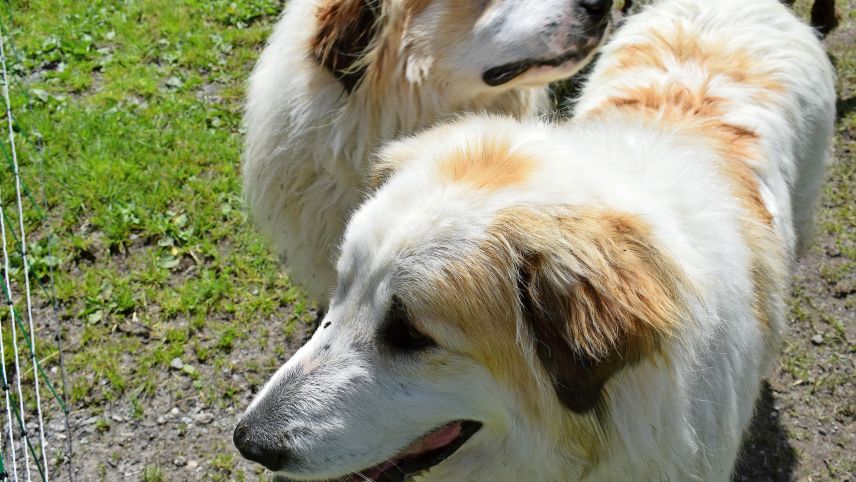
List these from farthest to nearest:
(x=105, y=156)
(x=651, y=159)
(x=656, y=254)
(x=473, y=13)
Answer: (x=105, y=156) < (x=473, y=13) < (x=651, y=159) < (x=656, y=254)

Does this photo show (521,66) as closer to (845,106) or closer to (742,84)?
(742,84)

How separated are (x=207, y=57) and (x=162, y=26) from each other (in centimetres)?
59

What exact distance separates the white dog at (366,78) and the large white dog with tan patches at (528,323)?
803mm

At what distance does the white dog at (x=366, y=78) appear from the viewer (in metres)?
3.06

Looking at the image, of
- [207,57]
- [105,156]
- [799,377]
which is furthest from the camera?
[207,57]

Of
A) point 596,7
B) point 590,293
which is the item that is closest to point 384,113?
point 596,7

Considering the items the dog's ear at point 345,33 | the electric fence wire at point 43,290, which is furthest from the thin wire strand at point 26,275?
the dog's ear at point 345,33

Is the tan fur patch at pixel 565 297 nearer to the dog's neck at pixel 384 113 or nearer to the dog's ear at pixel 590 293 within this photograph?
the dog's ear at pixel 590 293

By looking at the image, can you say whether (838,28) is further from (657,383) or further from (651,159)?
(657,383)

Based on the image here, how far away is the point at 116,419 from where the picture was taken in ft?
12.0

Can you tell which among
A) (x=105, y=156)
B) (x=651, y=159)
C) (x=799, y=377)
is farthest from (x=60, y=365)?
(x=799, y=377)

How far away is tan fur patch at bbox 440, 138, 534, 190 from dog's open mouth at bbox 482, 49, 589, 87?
1068 mm

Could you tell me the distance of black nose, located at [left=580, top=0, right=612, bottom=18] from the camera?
10.1 ft

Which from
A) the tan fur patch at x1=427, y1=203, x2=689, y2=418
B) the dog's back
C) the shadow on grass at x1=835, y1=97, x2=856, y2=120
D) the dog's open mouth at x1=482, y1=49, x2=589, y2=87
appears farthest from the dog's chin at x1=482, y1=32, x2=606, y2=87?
the shadow on grass at x1=835, y1=97, x2=856, y2=120
